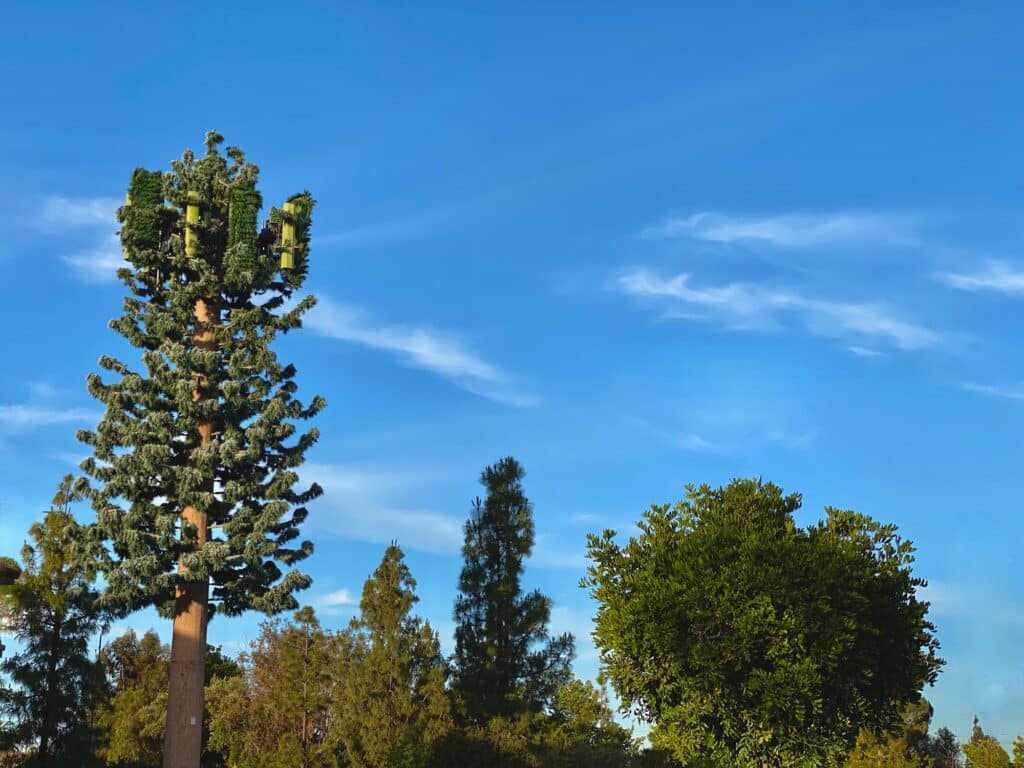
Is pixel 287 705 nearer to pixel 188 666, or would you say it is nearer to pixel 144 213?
pixel 188 666

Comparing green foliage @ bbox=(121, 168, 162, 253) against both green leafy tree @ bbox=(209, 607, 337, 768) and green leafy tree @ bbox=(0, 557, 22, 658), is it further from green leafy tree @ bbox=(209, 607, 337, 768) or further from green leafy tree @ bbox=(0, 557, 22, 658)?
green leafy tree @ bbox=(209, 607, 337, 768)

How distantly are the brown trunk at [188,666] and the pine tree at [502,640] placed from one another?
46.8 feet

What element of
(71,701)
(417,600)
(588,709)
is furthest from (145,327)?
(588,709)

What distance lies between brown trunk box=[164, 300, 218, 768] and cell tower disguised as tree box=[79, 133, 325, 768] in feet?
0.15

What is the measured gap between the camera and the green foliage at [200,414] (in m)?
35.4

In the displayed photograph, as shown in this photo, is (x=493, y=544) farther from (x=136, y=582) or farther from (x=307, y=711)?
(x=136, y=582)

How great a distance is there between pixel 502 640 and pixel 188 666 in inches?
622

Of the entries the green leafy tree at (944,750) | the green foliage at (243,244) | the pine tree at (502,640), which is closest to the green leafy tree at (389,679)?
the pine tree at (502,640)

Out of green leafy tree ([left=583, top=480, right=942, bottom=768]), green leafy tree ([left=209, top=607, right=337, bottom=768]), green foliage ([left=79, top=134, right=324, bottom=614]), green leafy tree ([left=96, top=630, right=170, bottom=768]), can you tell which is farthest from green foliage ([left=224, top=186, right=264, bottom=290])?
green leafy tree ([left=96, top=630, right=170, bottom=768])

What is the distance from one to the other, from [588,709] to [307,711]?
14.0 metres

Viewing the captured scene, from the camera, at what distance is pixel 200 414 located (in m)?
36.6

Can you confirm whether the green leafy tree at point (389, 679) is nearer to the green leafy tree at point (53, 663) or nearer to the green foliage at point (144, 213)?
the green leafy tree at point (53, 663)

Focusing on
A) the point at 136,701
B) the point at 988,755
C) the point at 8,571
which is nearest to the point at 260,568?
the point at 8,571

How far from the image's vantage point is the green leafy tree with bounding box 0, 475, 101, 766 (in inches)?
1437
